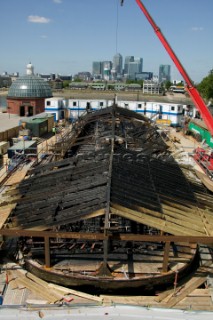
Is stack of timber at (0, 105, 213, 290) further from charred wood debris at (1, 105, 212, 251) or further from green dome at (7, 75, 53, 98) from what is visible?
green dome at (7, 75, 53, 98)

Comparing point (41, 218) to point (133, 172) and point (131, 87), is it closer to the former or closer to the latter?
point (133, 172)

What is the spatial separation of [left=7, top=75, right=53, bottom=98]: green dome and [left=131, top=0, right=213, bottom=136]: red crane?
4068 cm

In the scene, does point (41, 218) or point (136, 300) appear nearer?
point (136, 300)

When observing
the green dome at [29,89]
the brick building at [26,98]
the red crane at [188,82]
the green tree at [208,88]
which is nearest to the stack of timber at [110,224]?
the red crane at [188,82]

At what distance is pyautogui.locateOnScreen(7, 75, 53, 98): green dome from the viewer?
61438 millimetres

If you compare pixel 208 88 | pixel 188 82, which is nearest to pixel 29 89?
pixel 208 88

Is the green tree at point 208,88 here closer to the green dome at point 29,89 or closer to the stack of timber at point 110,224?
the green dome at point 29,89

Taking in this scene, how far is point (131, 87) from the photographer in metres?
174

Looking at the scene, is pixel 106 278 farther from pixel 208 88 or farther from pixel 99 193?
pixel 208 88

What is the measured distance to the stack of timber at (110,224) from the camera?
10.8 meters

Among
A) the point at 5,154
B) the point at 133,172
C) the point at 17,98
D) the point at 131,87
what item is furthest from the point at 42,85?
the point at 131,87

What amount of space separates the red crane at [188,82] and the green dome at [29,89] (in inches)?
1602

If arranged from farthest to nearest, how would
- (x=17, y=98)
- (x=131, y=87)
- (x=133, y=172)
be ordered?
(x=131, y=87), (x=17, y=98), (x=133, y=172)

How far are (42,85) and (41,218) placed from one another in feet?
185
